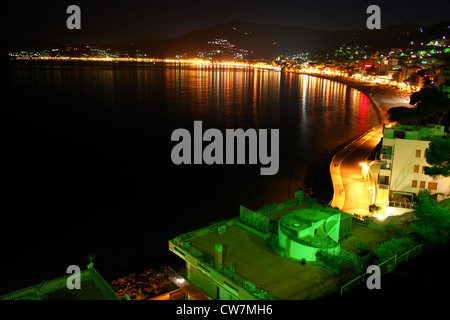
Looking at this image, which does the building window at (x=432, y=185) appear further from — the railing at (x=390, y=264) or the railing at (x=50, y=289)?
the railing at (x=50, y=289)

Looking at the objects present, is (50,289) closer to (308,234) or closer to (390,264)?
(308,234)

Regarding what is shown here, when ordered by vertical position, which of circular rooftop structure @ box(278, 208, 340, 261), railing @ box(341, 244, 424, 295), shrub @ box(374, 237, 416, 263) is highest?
circular rooftop structure @ box(278, 208, 340, 261)

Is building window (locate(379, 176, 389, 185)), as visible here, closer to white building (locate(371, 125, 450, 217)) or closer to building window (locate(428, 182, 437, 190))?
white building (locate(371, 125, 450, 217))

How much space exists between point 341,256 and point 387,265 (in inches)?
25.5

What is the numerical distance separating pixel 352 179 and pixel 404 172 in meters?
3.41

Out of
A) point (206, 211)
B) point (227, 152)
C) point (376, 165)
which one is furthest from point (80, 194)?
point (376, 165)

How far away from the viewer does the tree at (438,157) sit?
Answer: 35.7 feet

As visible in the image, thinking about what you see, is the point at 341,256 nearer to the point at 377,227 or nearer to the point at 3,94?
the point at 377,227

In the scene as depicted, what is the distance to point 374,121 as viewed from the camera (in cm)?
3644

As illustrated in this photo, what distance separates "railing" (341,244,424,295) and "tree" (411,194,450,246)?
305mm

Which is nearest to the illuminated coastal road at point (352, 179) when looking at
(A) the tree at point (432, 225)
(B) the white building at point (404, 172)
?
(B) the white building at point (404, 172)

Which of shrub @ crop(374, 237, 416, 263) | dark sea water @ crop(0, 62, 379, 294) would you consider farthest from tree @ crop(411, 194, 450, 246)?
dark sea water @ crop(0, 62, 379, 294)

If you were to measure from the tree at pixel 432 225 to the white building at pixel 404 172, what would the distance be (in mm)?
4831

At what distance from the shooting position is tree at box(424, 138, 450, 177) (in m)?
10.9
